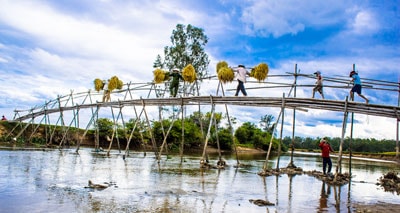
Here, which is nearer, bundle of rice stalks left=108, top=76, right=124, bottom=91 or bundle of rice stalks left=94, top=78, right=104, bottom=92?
bundle of rice stalks left=108, top=76, right=124, bottom=91

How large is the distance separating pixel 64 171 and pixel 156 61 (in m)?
25.3

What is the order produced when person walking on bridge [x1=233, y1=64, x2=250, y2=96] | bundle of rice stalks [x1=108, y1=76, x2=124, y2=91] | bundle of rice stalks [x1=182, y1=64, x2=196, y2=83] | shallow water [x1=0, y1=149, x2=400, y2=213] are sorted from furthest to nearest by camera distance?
bundle of rice stalks [x1=108, y1=76, x2=124, y2=91], bundle of rice stalks [x1=182, y1=64, x2=196, y2=83], person walking on bridge [x1=233, y1=64, x2=250, y2=96], shallow water [x1=0, y1=149, x2=400, y2=213]

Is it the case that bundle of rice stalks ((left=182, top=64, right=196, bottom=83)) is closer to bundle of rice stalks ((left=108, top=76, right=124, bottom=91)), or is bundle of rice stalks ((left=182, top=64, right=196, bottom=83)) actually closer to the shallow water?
the shallow water

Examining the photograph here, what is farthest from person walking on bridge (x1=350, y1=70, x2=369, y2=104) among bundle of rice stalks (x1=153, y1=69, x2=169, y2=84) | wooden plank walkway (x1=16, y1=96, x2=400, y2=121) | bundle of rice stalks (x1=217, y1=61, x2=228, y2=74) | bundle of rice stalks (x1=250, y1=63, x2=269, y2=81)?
bundle of rice stalks (x1=153, y1=69, x2=169, y2=84)

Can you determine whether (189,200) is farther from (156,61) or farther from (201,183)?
(156,61)

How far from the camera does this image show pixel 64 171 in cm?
1231

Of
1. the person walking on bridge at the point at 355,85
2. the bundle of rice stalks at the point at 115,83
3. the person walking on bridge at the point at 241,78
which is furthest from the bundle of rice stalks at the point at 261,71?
the bundle of rice stalks at the point at 115,83

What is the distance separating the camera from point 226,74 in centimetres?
1602

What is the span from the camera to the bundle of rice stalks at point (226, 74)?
1598 centimetres

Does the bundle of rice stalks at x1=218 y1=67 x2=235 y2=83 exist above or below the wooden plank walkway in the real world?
above

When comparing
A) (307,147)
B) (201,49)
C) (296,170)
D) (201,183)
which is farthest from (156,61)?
(307,147)

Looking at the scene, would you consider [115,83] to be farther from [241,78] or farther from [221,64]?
[241,78]

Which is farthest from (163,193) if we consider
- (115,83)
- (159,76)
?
(115,83)

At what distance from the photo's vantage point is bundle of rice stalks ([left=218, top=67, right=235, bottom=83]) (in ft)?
52.4
